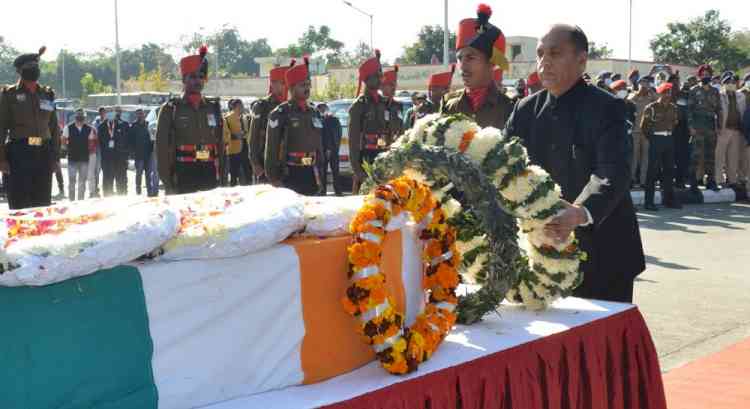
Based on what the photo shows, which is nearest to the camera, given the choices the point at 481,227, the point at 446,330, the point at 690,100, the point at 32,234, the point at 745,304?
the point at 32,234

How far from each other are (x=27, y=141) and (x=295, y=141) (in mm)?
2814

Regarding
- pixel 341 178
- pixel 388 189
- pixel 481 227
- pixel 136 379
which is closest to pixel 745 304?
pixel 481 227

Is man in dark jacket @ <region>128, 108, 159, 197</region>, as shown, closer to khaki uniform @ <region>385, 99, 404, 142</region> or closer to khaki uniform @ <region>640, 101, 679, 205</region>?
khaki uniform @ <region>385, 99, 404, 142</region>

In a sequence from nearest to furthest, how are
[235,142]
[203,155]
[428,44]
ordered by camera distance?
[203,155] < [235,142] < [428,44]

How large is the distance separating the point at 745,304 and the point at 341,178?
12.3m

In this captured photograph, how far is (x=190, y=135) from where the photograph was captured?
9227 millimetres

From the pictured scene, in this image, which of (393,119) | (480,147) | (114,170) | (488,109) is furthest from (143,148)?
(480,147)

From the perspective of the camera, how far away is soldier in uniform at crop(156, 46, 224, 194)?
29.7 ft

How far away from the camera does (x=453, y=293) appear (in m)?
3.65

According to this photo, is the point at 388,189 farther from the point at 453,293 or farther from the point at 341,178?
the point at 341,178

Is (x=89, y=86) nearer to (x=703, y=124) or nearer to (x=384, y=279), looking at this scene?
(x=703, y=124)

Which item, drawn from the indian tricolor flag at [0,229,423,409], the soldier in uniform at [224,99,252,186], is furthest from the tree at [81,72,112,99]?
the indian tricolor flag at [0,229,423,409]

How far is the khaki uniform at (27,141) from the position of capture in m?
10.0

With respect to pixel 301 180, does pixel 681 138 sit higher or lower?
higher
